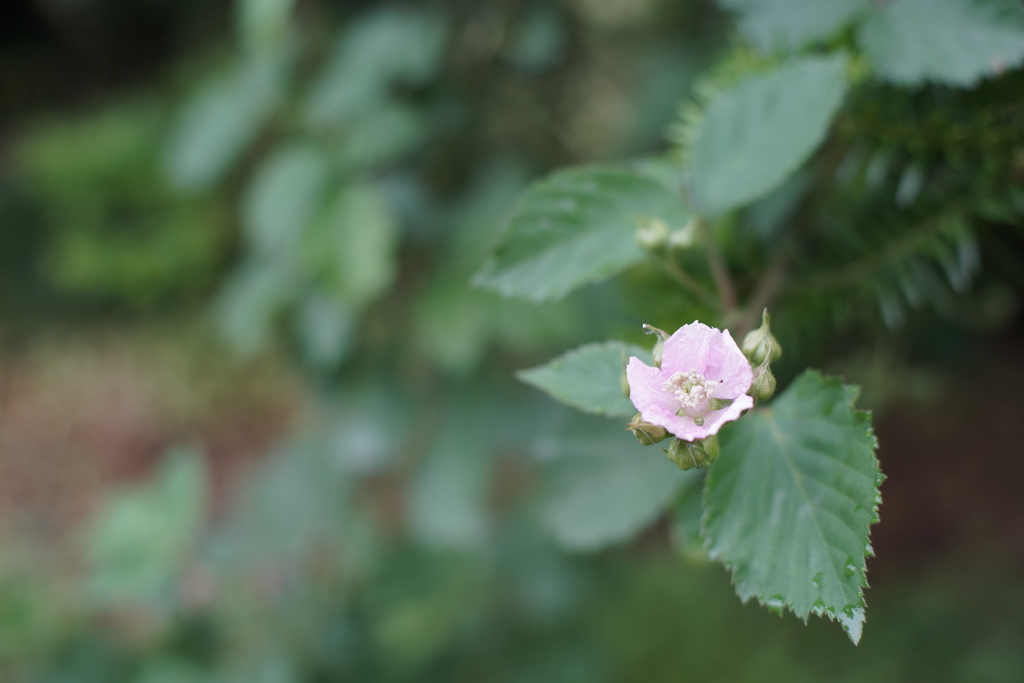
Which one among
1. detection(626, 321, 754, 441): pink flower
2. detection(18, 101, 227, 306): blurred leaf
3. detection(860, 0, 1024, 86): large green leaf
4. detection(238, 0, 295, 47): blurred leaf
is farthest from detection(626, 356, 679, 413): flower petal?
detection(18, 101, 227, 306): blurred leaf

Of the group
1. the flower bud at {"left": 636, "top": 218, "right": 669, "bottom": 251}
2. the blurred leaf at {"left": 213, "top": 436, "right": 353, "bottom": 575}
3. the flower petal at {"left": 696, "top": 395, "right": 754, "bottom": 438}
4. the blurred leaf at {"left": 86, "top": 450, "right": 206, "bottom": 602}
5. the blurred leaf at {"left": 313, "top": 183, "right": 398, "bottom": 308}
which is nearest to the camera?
the flower petal at {"left": 696, "top": 395, "right": 754, "bottom": 438}

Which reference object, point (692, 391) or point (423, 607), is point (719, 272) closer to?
point (692, 391)

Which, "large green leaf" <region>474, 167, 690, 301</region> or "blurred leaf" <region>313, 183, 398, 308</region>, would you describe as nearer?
"large green leaf" <region>474, 167, 690, 301</region>

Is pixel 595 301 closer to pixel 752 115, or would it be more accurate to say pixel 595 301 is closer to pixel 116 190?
pixel 752 115

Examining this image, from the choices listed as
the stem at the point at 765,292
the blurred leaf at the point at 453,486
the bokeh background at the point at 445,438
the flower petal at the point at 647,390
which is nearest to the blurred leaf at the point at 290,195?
the bokeh background at the point at 445,438

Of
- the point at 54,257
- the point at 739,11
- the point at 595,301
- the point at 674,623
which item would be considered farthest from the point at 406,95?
the point at 54,257

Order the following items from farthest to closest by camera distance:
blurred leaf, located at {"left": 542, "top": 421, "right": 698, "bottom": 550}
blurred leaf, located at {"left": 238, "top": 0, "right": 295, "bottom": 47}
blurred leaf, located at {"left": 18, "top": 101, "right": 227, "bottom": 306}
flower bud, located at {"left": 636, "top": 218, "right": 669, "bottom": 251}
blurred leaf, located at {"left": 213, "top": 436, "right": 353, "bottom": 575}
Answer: blurred leaf, located at {"left": 18, "top": 101, "right": 227, "bottom": 306}
blurred leaf, located at {"left": 213, "top": 436, "right": 353, "bottom": 575}
blurred leaf, located at {"left": 238, "top": 0, "right": 295, "bottom": 47}
blurred leaf, located at {"left": 542, "top": 421, "right": 698, "bottom": 550}
flower bud, located at {"left": 636, "top": 218, "right": 669, "bottom": 251}

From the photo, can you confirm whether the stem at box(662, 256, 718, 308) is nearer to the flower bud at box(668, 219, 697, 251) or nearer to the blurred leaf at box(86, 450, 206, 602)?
the flower bud at box(668, 219, 697, 251)
